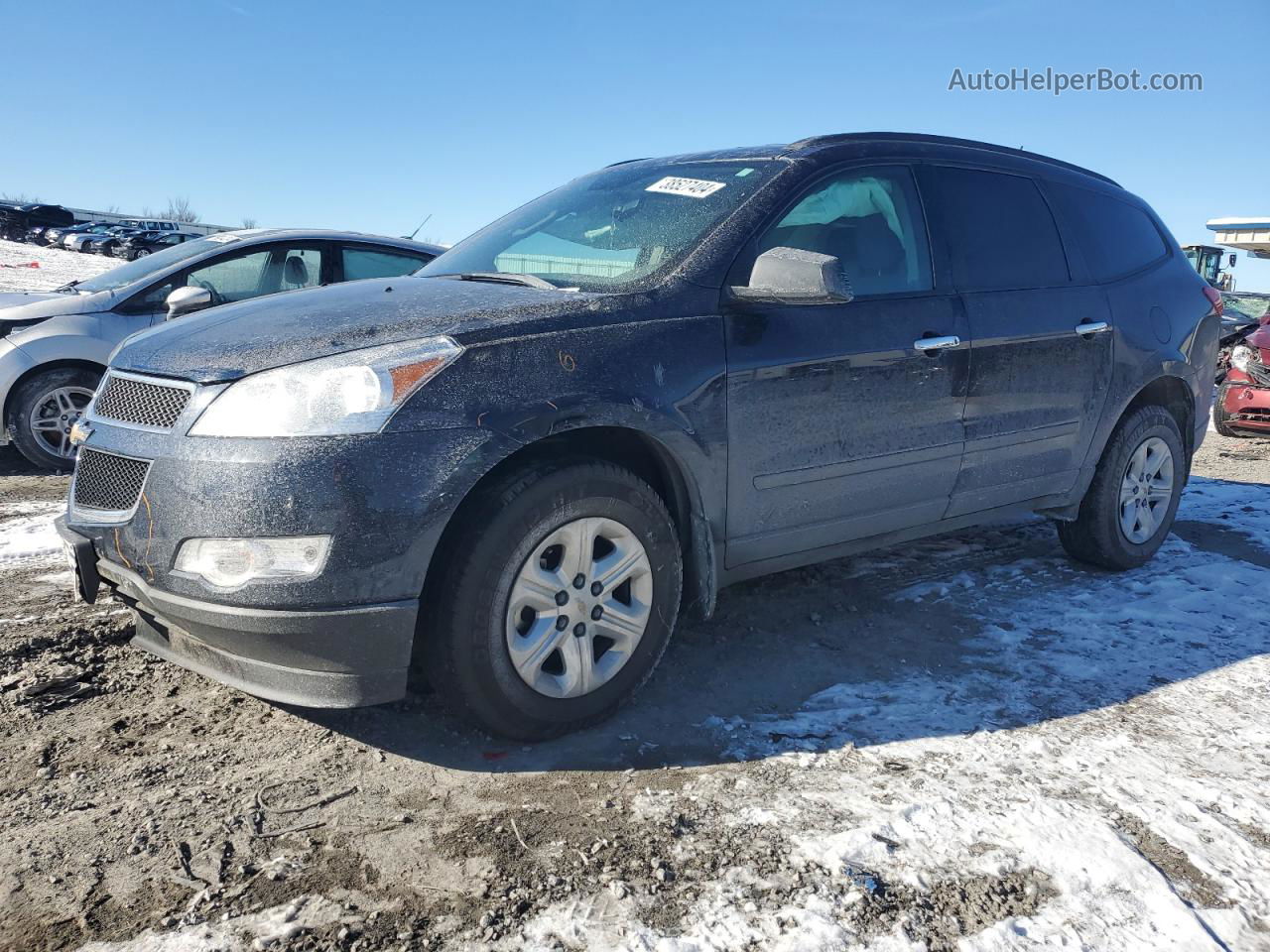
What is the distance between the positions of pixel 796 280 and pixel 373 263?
486 cm

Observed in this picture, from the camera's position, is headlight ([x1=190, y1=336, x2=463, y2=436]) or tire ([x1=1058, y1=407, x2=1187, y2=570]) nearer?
headlight ([x1=190, y1=336, x2=463, y2=436])

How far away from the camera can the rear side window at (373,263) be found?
716cm

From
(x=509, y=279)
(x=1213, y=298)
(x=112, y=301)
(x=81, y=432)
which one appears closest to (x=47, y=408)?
(x=112, y=301)

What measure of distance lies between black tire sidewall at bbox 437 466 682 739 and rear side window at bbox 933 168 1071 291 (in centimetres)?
181

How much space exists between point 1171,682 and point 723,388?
2.01 m

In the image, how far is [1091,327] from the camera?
14.4ft

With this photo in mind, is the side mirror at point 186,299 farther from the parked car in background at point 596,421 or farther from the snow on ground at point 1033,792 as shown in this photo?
the snow on ground at point 1033,792

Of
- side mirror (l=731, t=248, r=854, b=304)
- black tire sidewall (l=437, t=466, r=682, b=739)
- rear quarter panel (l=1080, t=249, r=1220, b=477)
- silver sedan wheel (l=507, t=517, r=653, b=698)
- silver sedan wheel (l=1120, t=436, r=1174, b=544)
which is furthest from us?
silver sedan wheel (l=1120, t=436, r=1174, b=544)

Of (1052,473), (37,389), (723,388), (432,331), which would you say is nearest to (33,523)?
(37,389)

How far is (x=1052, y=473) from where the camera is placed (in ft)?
14.4

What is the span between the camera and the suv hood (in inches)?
108

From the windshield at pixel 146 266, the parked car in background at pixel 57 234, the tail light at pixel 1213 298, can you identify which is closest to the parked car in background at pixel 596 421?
the tail light at pixel 1213 298

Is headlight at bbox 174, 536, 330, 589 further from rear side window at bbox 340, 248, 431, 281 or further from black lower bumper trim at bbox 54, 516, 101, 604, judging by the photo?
rear side window at bbox 340, 248, 431, 281

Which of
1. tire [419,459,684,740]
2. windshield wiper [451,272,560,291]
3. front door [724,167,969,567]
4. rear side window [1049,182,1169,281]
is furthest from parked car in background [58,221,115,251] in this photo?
tire [419,459,684,740]
